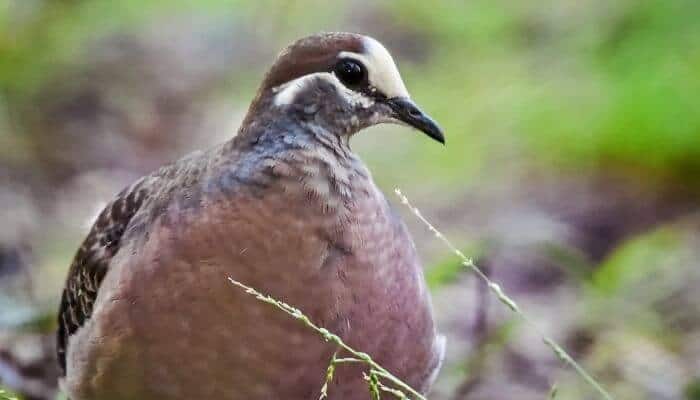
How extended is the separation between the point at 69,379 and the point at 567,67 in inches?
202

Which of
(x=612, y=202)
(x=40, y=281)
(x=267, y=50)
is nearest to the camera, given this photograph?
(x=40, y=281)

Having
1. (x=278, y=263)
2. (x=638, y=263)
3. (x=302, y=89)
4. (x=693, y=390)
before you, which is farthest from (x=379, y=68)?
(x=638, y=263)

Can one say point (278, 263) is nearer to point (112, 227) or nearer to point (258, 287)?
point (258, 287)

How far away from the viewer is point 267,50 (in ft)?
30.0

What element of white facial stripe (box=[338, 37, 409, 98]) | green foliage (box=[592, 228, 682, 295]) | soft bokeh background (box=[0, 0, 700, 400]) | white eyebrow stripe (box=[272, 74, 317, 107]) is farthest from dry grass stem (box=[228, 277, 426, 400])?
green foliage (box=[592, 228, 682, 295])

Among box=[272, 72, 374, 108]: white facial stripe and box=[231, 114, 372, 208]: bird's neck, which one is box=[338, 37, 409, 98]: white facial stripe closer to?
box=[272, 72, 374, 108]: white facial stripe

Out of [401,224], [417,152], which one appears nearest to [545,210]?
[417,152]

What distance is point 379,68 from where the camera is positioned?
10.5ft

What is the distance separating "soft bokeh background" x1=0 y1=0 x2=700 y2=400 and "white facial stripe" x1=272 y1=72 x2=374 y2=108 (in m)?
0.72

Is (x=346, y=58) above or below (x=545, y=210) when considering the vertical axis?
below

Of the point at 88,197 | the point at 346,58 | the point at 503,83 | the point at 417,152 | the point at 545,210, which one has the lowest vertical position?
the point at 346,58

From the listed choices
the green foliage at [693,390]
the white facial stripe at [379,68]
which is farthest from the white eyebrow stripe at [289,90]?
the green foliage at [693,390]

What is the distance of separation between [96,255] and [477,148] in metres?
4.33

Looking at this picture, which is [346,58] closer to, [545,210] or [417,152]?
[545,210]
